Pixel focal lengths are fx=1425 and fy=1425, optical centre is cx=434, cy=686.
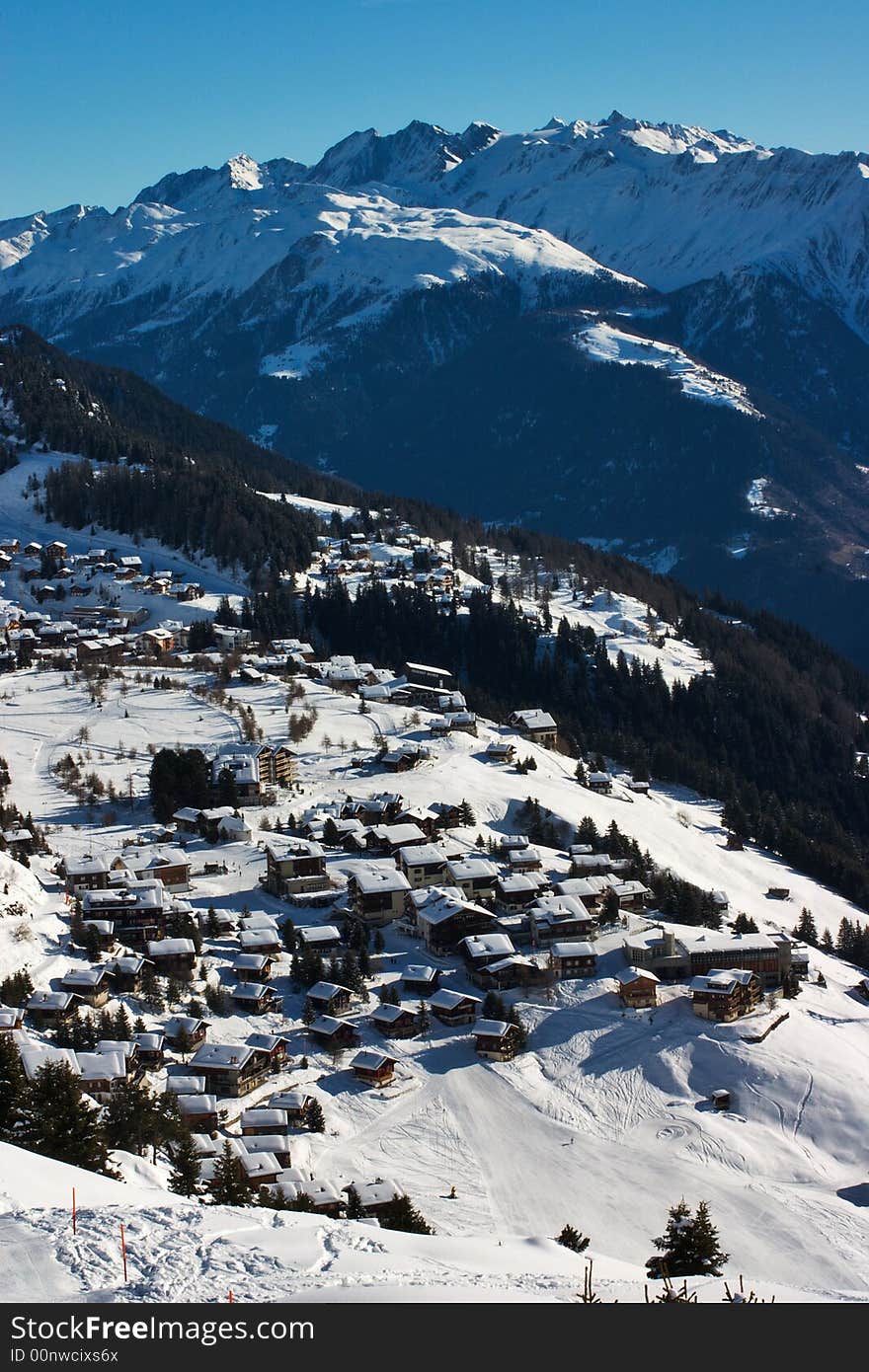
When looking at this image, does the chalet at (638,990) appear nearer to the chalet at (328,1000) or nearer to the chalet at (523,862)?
the chalet at (328,1000)

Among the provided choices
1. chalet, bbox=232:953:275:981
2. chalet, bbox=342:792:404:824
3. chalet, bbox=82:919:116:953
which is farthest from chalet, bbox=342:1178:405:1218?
chalet, bbox=342:792:404:824

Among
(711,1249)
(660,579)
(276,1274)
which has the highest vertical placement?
(660,579)

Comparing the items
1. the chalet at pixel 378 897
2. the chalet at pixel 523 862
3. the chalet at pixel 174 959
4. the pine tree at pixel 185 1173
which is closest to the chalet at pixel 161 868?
the chalet at pixel 378 897

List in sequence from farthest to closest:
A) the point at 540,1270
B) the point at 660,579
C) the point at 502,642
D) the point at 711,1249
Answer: the point at 660,579 < the point at 502,642 < the point at 711,1249 < the point at 540,1270

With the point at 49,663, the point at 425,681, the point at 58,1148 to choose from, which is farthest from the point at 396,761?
the point at 58,1148

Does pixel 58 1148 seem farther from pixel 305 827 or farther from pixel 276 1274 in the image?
pixel 305 827

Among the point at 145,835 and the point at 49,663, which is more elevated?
the point at 49,663
